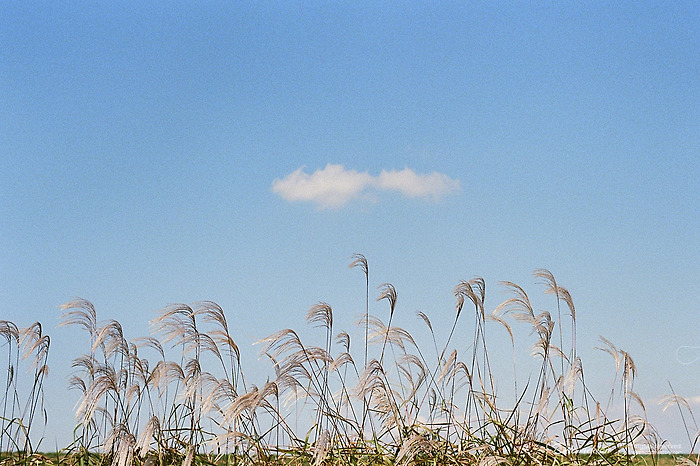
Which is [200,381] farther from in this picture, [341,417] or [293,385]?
[341,417]

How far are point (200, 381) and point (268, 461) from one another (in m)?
0.70

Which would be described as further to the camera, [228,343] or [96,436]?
[96,436]

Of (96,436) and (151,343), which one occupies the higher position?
(151,343)

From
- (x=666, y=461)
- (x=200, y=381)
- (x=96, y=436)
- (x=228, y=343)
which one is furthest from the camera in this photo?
(x=666, y=461)

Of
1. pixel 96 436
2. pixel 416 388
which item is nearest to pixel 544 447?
pixel 416 388

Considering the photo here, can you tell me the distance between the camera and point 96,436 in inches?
171

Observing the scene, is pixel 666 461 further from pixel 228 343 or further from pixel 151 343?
pixel 151 343

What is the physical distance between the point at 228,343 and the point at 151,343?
56 centimetres

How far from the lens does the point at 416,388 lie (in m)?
4.07

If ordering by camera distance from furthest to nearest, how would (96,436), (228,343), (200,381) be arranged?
(96,436)
(228,343)
(200,381)

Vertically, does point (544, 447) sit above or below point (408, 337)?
below

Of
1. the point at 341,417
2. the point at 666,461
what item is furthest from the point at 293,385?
the point at 666,461

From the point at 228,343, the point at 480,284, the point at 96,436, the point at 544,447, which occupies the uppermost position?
the point at 480,284

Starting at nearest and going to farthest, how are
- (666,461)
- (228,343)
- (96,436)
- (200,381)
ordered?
(200,381), (228,343), (96,436), (666,461)
